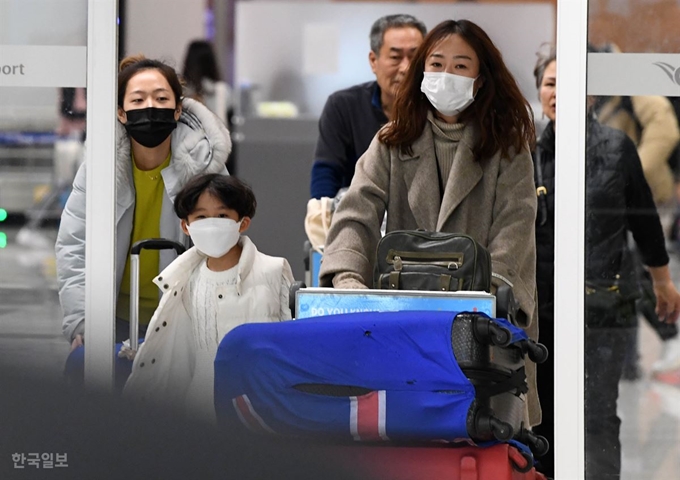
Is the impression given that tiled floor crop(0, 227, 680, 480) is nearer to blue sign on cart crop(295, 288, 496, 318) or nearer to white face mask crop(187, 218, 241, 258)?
white face mask crop(187, 218, 241, 258)

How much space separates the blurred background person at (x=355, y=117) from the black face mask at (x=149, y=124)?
0.85 metres

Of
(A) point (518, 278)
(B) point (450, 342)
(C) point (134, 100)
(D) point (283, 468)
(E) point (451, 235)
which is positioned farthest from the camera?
(C) point (134, 100)

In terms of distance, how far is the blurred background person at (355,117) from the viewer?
14.8ft

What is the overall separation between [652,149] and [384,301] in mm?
960

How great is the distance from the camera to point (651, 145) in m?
3.53

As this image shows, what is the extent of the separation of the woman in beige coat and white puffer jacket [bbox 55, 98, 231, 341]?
0.52 meters

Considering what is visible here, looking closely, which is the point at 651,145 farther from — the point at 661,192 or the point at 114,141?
the point at 114,141

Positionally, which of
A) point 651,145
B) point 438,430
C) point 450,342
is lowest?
point 438,430

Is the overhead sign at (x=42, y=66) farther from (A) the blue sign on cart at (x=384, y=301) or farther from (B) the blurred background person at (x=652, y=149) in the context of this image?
(B) the blurred background person at (x=652, y=149)

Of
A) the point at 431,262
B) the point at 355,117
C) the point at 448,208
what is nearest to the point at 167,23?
the point at 355,117

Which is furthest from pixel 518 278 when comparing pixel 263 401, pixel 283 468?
pixel 283 468

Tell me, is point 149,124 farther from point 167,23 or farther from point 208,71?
point 167,23

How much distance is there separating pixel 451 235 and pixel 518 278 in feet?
1.09

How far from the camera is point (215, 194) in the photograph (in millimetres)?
3707
